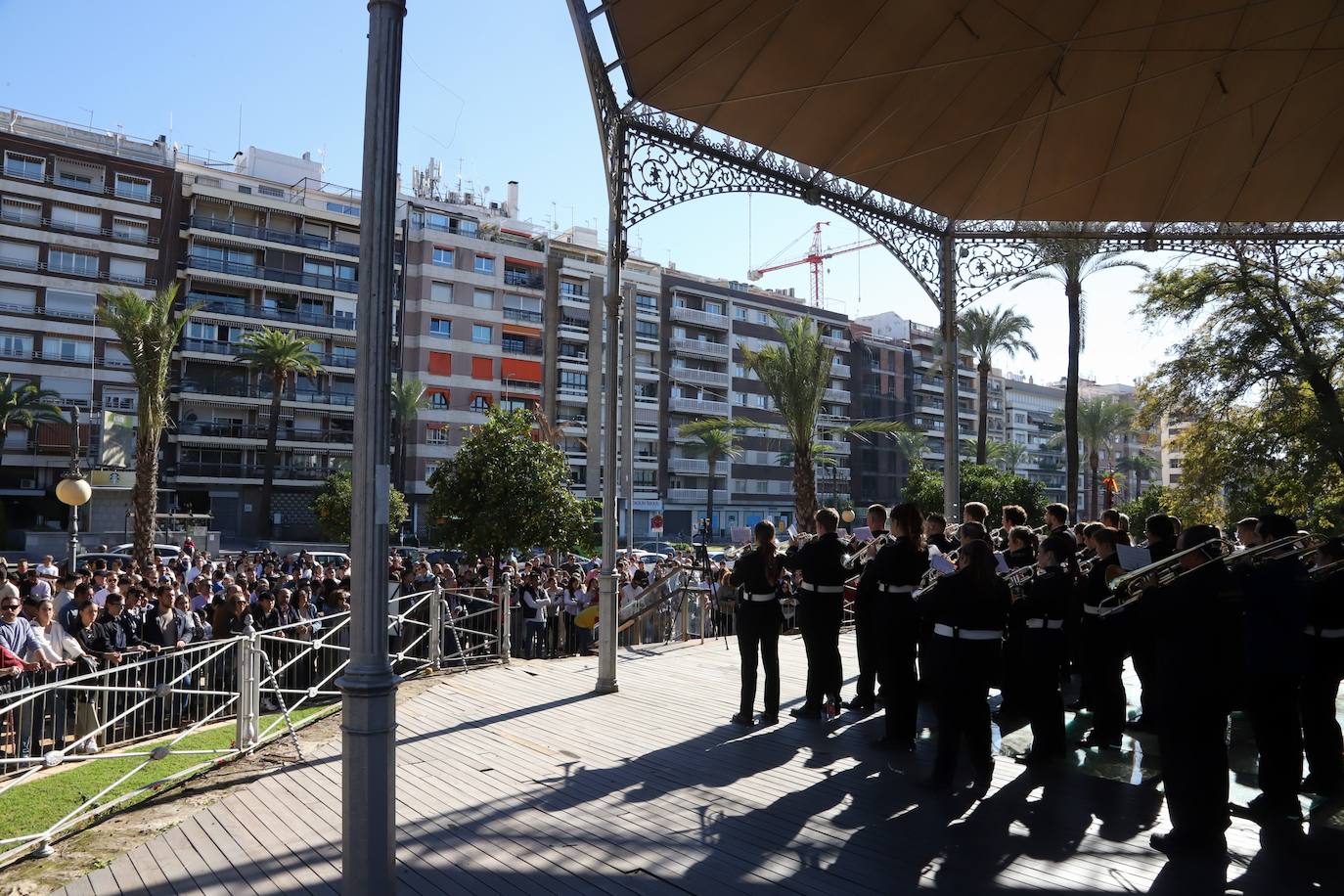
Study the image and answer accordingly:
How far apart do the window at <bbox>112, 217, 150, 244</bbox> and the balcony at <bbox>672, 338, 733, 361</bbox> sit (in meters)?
33.9

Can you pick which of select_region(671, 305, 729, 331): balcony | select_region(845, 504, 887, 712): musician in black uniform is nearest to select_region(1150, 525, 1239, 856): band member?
select_region(845, 504, 887, 712): musician in black uniform

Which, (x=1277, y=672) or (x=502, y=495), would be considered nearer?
(x=1277, y=672)

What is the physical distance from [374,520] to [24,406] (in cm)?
5030

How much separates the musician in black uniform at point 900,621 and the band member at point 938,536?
124 cm

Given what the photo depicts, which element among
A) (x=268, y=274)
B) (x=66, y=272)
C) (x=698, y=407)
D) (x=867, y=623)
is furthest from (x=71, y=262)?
(x=867, y=623)

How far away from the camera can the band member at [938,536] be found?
29.7ft

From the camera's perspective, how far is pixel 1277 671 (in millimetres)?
5965

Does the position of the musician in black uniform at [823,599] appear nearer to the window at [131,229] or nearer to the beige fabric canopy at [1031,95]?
the beige fabric canopy at [1031,95]

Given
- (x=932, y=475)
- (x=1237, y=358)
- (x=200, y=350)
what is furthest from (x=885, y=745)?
(x=200, y=350)

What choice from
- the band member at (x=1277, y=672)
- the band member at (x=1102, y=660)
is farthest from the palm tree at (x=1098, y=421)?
the band member at (x=1277, y=672)

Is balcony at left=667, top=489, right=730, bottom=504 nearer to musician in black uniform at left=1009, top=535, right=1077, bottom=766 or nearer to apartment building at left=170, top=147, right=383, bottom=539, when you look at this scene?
apartment building at left=170, top=147, right=383, bottom=539

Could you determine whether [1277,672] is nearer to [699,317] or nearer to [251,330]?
[251,330]

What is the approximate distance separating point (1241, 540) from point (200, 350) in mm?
53528

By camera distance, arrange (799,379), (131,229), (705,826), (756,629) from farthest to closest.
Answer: (131,229)
(799,379)
(756,629)
(705,826)
